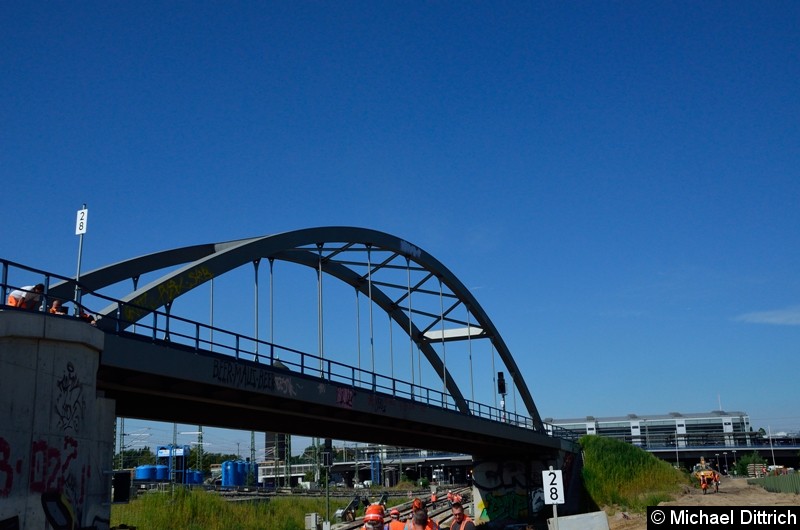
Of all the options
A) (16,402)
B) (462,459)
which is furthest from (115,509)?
(462,459)

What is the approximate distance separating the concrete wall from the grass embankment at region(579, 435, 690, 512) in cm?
4121

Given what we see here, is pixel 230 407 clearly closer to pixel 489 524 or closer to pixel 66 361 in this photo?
pixel 66 361

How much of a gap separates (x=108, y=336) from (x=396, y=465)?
361 ft

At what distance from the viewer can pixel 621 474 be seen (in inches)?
2074

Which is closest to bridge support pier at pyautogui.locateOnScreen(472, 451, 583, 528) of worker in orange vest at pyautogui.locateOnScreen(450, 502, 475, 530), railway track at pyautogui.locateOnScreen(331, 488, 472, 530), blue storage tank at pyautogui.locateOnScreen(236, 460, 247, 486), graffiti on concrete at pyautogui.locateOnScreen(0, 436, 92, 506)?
railway track at pyautogui.locateOnScreen(331, 488, 472, 530)

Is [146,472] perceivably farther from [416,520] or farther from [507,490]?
[416,520]

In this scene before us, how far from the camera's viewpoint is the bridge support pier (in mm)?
48312

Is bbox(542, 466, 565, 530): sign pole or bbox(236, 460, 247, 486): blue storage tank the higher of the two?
bbox(542, 466, 565, 530): sign pole

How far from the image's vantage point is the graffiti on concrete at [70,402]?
1319cm

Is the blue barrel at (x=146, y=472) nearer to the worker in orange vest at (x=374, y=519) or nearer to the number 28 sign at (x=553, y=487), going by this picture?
the number 28 sign at (x=553, y=487)

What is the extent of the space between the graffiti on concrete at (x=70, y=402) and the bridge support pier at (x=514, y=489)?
→ 3788cm

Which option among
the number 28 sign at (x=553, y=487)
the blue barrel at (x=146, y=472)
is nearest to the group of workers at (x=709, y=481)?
the number 28 sign at (x=553, y=487)

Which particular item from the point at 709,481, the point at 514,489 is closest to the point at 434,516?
the point at 514,489

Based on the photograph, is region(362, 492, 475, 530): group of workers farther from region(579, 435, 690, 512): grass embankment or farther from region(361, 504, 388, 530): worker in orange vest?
region(579, 435, 690, 512): grass embankment
